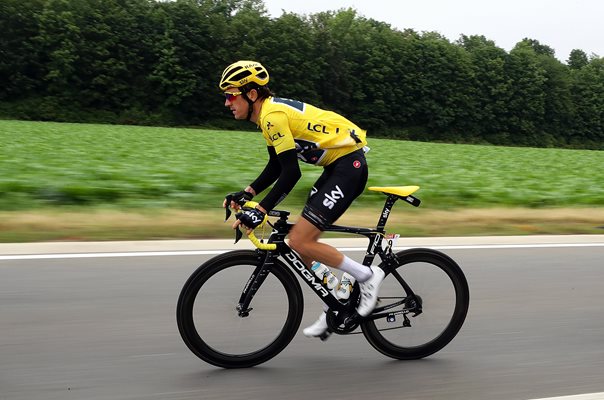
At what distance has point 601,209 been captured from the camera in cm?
1146

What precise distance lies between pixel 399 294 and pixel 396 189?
73cm

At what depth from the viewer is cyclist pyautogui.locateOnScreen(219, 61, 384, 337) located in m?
3.80

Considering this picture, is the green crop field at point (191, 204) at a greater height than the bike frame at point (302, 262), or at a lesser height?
lesser

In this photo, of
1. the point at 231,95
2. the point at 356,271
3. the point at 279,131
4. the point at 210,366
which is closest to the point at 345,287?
the point at 356,271

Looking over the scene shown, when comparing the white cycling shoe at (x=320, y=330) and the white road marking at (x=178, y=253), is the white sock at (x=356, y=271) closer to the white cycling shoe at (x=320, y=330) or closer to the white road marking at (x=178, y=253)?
the white cycling shoe at (x=320, y=330)

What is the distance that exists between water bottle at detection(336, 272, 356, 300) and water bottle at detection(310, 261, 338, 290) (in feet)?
0.17

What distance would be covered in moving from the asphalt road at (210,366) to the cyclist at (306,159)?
1.40 ft

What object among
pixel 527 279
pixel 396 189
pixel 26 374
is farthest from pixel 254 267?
pixel 527 279

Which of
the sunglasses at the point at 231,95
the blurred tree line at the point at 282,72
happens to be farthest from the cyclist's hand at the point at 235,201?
the blurred tree line at the point at 282,72

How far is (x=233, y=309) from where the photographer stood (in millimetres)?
4090

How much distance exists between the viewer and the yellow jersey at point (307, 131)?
3.82 m

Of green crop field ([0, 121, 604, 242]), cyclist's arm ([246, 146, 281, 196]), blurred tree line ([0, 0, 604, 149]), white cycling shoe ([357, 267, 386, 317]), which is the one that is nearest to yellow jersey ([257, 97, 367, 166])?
cyclist's arm ([246, 146, 281, 196])

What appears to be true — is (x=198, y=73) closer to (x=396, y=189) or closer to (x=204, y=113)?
(x=204, y=113)

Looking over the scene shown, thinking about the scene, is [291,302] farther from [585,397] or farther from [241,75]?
[585,397]
